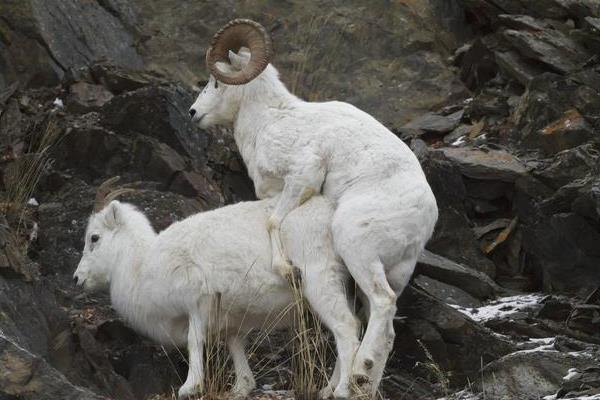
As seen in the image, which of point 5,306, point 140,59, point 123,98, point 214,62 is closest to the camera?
point 5,306

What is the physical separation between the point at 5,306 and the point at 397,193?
10.9 ft

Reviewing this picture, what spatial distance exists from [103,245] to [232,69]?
6.85 feet

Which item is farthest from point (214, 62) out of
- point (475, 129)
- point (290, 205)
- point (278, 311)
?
point (475, 129)

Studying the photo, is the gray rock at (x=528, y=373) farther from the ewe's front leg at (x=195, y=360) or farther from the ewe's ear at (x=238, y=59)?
the ewe's ear at (x=238, y=59)

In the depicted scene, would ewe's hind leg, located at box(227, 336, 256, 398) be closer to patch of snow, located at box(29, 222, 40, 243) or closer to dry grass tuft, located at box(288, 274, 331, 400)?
dry grass tuft, located at box(288, 274, 331, 400)

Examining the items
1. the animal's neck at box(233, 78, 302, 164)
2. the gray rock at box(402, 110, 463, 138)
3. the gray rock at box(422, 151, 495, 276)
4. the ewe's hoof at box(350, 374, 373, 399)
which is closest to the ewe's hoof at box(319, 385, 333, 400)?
the ewe's hoof at box(350, 374, 373, 399)

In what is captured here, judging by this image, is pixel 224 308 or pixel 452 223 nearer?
pixel 224 308

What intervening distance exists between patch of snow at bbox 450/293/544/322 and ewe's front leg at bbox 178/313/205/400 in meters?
2.84

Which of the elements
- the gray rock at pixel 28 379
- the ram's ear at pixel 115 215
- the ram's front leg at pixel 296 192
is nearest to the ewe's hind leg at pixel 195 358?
the ram's front leg at pixel 296 192

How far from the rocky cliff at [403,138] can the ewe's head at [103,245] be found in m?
0.40

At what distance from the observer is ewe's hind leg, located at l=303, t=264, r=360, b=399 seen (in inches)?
421

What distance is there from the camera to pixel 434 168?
1474 centimetres

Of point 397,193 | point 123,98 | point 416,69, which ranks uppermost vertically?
point 397,193

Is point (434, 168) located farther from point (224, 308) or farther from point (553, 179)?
point (224, 308)
